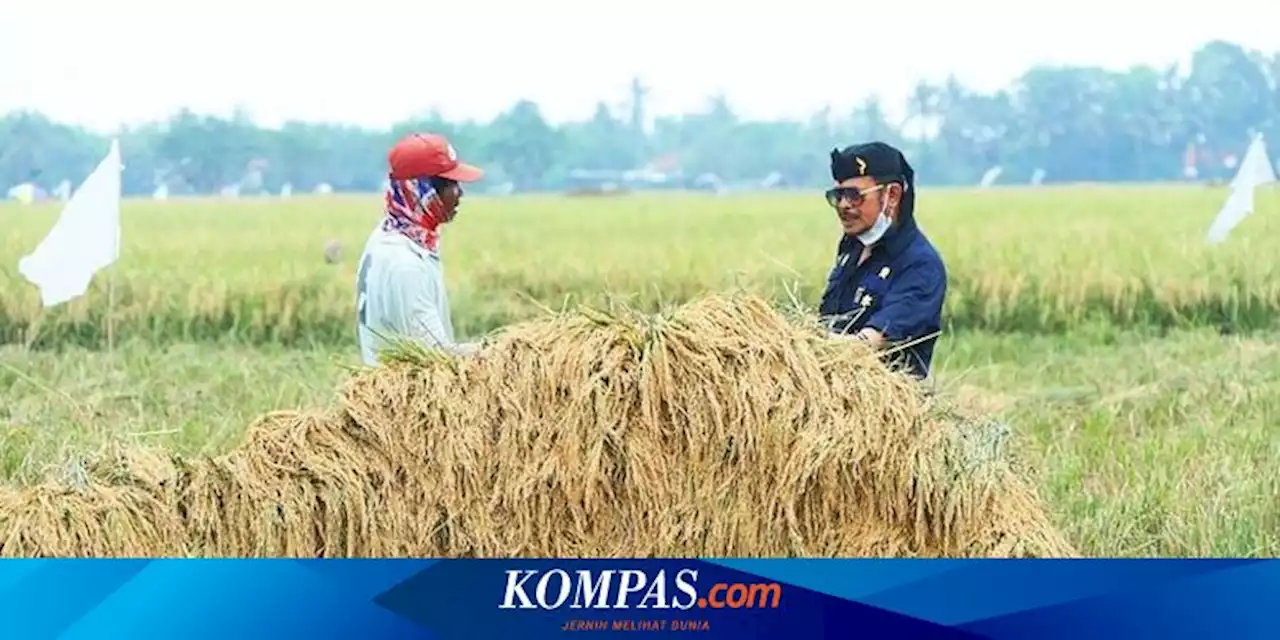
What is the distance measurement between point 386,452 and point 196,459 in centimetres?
45

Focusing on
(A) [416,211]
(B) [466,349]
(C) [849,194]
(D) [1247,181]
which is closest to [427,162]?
(A) [416,211]

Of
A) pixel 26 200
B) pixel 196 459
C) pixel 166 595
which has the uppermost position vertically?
pixel 26 200

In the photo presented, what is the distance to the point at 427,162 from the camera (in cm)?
420

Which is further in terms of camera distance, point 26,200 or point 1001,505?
point 26,200

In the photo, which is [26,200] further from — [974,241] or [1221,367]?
[1221,367]

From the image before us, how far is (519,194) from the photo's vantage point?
434cm

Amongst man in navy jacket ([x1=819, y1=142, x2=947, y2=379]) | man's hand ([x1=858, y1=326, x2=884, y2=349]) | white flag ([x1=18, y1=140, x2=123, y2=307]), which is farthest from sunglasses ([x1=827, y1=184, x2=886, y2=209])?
white flag ([x1=18, y1=140, x2=123, y2=307])

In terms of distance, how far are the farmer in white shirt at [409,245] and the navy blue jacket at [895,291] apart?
922 mm

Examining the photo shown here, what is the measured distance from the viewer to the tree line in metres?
4.31

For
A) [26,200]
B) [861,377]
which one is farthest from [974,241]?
[26,200]

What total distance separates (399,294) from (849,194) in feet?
3.68

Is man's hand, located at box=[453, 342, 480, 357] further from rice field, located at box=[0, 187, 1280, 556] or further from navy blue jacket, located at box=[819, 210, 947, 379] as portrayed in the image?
navy blue jacket, located at box=[819, 210, 947, 379]

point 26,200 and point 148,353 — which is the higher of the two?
point 26,200

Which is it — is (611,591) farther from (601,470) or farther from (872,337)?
(872,337)
